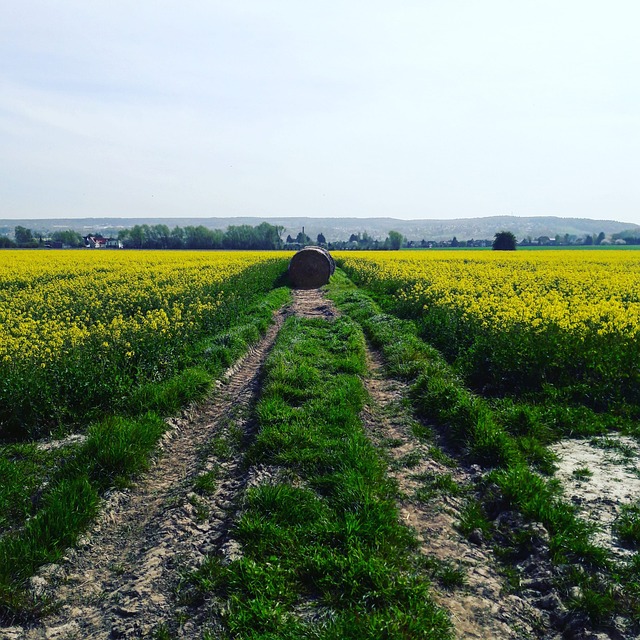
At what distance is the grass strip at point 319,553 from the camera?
11.2ft

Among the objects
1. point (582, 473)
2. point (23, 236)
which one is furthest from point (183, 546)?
point (23, 236)

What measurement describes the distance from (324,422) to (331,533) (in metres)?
2.46

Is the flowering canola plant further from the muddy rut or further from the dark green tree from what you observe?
the dark green tree

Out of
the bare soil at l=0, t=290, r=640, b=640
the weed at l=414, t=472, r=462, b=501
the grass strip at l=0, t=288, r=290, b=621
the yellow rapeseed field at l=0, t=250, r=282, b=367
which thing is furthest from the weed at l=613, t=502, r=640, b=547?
the yellow rapeseed field at l=0, t=250, r=282, b=367

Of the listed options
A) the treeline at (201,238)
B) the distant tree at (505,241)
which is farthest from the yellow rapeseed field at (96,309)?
the treeline at (201,238)

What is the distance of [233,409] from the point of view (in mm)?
7828

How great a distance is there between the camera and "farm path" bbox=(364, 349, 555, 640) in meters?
3.56

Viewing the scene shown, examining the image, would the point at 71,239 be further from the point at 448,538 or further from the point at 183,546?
the point at 448,538

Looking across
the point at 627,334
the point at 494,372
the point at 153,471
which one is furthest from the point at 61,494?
the point at 627,334

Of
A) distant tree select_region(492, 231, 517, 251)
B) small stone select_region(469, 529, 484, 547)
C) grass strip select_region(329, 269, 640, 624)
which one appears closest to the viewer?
grass strip select_region(329, 269, 640, 624)

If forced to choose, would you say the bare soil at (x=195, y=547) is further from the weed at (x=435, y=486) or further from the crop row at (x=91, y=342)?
the crop row at (x=91, y=342)

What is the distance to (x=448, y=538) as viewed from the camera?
4.53 meters

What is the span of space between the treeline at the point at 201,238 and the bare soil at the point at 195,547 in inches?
3179

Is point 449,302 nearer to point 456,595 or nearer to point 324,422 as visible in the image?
point 324,422
